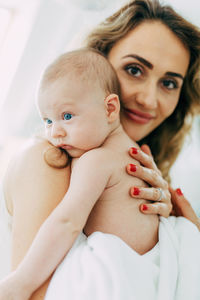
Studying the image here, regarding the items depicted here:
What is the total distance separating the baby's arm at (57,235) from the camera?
69 cm

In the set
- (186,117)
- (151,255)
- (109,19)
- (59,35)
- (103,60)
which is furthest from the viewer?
(59,35)

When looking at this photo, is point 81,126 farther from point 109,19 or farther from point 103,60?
point 109,19

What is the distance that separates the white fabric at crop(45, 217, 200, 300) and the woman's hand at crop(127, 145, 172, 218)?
0.09 metres

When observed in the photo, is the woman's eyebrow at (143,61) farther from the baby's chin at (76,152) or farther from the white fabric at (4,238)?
the white fabric at (4,238)

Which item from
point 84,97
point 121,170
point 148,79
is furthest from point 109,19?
point 121,170

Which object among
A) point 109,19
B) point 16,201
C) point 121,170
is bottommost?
point 16,201

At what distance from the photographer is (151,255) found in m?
0.78

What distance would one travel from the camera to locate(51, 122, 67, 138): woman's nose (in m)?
0.83

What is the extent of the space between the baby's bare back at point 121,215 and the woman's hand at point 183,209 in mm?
285

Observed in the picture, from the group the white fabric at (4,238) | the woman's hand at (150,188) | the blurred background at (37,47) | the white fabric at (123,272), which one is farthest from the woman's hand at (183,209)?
the white fabric at (4,238)

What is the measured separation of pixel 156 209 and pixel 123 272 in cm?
26

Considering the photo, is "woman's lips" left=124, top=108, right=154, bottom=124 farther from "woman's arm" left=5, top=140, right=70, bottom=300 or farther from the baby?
"woman's arm" left=5, top=140, right=70, bottom=300

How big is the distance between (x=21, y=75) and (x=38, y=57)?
0.16m

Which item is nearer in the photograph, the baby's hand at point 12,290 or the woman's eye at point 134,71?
the baby's hand at point 12,290
